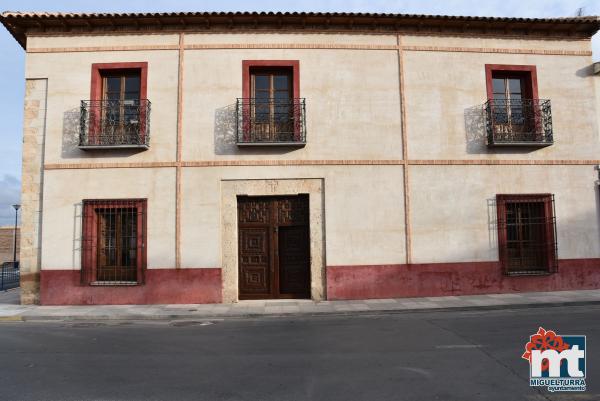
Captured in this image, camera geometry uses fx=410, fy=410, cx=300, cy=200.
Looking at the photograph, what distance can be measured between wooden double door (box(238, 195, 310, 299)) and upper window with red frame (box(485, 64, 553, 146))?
18.9 ft

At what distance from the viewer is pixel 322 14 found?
11.0 metres

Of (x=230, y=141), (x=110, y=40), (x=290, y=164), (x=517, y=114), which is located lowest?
(x=290, y=164)

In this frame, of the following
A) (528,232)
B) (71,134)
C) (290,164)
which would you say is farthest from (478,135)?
(71,134)

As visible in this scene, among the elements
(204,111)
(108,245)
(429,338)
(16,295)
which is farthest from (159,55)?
(429,338)

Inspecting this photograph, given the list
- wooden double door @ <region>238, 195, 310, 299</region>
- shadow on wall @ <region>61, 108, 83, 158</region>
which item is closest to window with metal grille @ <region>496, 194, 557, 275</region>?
wooden double door @ <region>238, 195, 310, 299</region>

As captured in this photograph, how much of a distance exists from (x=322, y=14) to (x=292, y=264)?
678 centimetres

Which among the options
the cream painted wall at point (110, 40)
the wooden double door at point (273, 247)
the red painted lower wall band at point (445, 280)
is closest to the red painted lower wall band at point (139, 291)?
the wooden double door at point (273, 247)

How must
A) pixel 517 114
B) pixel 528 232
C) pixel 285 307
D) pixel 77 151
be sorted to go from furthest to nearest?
1. pixel 517 114
2. pixel 528 232
3. pixel 77 151
4. pixel 285 307

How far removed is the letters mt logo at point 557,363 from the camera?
14.5 ft

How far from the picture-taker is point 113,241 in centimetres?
1091

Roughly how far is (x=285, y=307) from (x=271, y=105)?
5.30m

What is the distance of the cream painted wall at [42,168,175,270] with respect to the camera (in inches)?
418

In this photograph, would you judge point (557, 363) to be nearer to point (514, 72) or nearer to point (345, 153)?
point (345, 153)

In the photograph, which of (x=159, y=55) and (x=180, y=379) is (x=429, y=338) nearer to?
(x=180, y=379)
